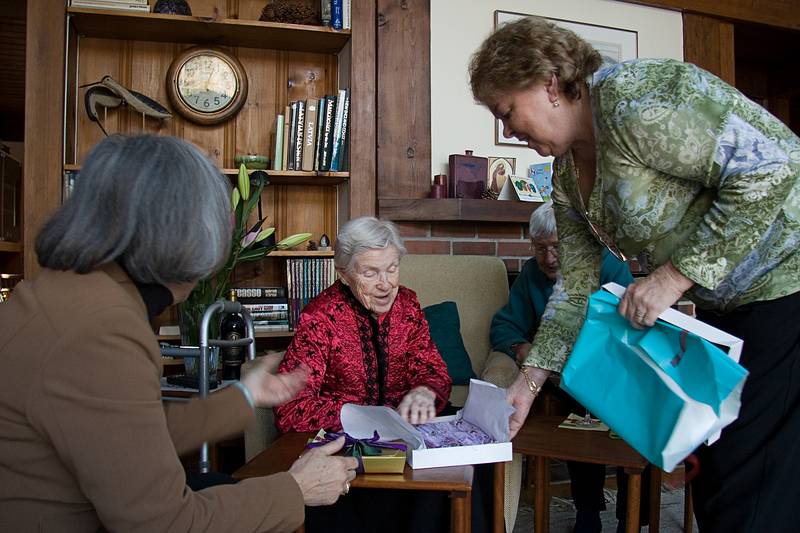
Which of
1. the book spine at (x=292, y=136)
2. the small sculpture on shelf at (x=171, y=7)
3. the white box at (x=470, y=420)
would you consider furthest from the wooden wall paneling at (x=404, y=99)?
the white box at (x=470, y=420)

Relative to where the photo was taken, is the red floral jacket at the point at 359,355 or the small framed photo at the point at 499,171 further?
the small framed photo at the point at 499,171

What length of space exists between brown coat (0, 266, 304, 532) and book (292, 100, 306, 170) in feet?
7.20

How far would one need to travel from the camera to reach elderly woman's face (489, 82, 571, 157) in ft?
4.33

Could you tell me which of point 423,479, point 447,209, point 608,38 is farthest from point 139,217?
point 608,38

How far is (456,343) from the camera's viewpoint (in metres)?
2.62

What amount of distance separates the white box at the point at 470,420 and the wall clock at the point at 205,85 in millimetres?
2071

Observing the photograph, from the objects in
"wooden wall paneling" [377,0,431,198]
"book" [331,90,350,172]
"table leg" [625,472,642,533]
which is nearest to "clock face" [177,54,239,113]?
"book" [331,90,350,172]

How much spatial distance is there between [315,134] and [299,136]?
7 cm

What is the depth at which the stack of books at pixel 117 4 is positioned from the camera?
2828 millimetres

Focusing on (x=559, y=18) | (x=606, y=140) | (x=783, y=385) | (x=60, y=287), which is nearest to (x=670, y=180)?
(x=606, y=140)

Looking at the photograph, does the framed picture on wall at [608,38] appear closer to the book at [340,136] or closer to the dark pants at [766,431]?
the book at [340,136]

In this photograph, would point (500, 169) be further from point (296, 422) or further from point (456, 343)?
point (296, 422)

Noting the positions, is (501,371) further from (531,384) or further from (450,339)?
(531,384)

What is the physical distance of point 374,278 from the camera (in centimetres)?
202
